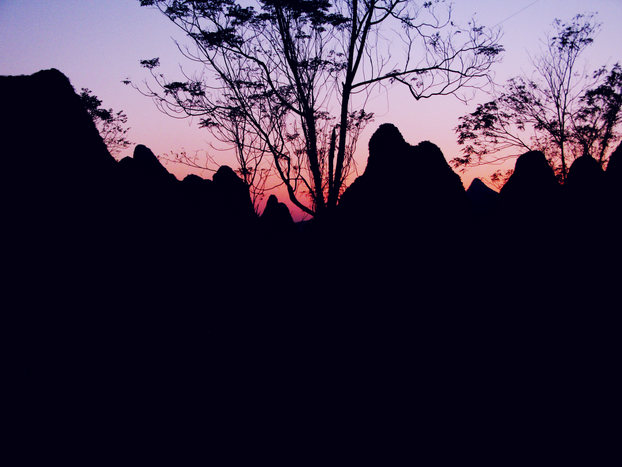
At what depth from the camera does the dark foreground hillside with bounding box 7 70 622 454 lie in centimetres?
309

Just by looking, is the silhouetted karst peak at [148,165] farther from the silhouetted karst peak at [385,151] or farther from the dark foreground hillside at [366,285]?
the silhouetted karst peak at [385,151]

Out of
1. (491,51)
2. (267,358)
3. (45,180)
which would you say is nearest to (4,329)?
(45,180)

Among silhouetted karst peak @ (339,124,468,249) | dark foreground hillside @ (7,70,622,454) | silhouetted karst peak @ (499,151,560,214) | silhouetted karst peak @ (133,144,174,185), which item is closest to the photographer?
dark foreground hillside @ (7,70,622,454)

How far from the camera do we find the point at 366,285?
14.5ft

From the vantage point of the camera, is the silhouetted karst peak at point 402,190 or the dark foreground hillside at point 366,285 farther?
the silhouetted karst peak at point 402,190

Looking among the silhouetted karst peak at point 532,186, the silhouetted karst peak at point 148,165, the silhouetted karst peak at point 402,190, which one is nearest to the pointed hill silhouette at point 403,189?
the silhouetted karst peak at point 402,190

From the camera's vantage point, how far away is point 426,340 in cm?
400

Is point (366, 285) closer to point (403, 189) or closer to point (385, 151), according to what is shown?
point (403, 189)

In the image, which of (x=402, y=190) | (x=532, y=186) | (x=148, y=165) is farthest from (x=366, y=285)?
(x=148, y=165)

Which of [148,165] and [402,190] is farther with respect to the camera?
[148,165]

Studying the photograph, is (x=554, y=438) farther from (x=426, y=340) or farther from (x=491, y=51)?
(x=491, y=51)

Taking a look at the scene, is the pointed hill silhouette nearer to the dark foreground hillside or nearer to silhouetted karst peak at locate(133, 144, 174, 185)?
the dark foreground hillside

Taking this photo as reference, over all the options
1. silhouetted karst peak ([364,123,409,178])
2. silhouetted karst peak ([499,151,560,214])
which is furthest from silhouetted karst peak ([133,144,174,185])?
silhouetted karst peak ([499,151,560,214])

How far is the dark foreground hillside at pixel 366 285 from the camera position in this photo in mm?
3092
